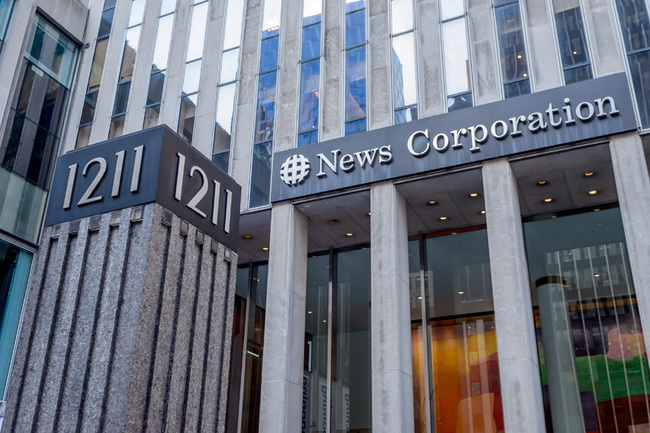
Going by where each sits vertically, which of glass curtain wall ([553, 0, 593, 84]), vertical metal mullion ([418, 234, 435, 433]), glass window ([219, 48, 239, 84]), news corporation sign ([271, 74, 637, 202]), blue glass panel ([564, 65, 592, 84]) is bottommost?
vertical metal mullion ([418, 234, 435, 433])

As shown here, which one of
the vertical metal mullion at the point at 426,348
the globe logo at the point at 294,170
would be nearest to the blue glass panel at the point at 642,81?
the vertical metal mullion at the point at 426,348

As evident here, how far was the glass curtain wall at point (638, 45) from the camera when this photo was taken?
49.3ft

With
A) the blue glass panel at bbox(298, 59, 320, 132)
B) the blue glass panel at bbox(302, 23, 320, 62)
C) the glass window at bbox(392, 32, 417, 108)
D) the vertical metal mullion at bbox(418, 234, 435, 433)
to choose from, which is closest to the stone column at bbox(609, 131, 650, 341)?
the glass window at bbox(392, 32, 417, 108)

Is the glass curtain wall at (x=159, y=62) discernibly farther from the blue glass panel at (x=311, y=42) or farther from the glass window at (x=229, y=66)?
the blue glass panel at (x=311, y=42)

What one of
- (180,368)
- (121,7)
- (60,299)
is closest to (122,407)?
(180,368)

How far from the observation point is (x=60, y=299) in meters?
7.66

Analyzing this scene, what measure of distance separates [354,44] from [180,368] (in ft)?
47.4

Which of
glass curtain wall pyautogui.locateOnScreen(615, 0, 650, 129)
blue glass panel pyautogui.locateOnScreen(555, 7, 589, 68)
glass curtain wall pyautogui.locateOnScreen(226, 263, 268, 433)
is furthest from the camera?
glass curtain wall pyautogui.locateOnScreen(226, 263, 268, 433)

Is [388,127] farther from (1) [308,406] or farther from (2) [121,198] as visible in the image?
(2) [121,198]

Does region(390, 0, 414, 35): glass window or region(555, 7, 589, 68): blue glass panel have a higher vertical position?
region(390, 0, 414, 35): glass window

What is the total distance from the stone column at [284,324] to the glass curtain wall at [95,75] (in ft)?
31.3

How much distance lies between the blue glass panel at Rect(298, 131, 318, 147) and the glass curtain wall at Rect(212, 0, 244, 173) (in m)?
2.60

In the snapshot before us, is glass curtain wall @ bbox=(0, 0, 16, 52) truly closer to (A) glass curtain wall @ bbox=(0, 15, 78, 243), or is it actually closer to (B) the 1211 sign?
(A) glass curtain wall @ bbox=(0, 15, 78, 243)

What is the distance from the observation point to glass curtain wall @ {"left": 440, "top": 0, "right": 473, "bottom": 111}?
1722 centimetres
